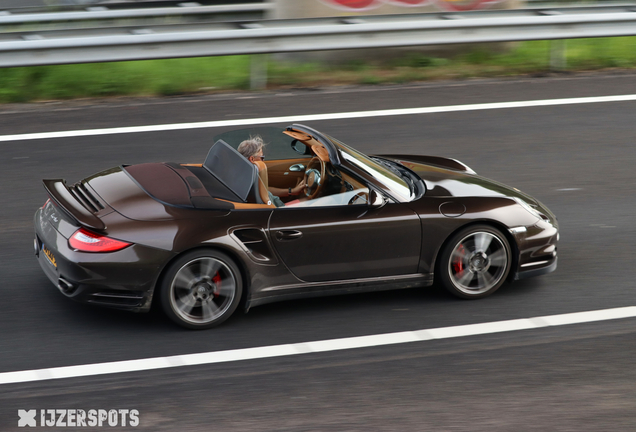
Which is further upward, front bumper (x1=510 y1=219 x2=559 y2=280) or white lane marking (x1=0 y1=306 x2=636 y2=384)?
front bumper (x1=510 y1=219 x2=559 y2=280)

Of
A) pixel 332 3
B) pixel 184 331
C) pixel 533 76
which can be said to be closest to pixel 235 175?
pixel 184 331

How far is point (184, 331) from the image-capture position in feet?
18.0

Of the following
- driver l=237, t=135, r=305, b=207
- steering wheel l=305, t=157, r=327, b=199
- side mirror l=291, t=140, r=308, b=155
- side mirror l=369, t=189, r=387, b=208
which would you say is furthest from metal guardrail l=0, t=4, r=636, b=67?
side mirror l=369, t=189, r=387, b=208

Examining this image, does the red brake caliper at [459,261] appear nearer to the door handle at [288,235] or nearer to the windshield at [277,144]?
the door handle at [288,235]

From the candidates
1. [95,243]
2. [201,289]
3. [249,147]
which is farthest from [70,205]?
[249,147]

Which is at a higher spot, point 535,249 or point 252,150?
point 252,150

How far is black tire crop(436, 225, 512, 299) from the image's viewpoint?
6.00 m

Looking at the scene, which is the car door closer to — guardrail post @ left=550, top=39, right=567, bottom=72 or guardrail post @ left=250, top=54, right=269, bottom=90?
guardrail post @ left=250, top=54, right=269, bottom=90

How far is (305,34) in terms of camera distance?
35.8ft

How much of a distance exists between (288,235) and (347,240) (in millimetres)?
446

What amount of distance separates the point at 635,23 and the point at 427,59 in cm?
324

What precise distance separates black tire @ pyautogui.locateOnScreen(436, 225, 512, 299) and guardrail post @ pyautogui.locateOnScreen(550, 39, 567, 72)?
6.90 m

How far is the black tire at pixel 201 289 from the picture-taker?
5.32 metres

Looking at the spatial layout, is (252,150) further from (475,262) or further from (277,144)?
(475,262)
